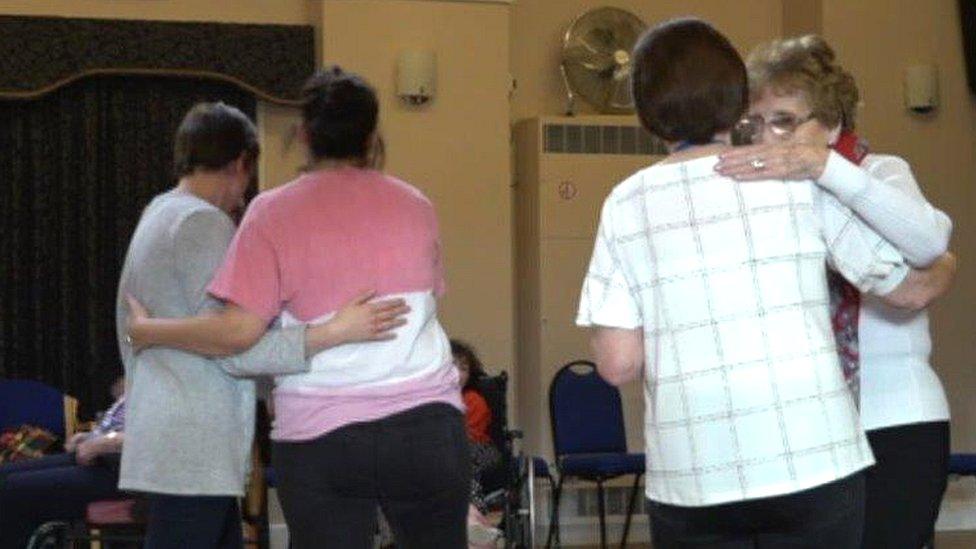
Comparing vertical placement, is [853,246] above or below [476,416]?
above

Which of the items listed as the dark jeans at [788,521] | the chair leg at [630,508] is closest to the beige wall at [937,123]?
the chair leg at [630,508]

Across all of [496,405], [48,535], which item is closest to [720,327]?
[48,535]

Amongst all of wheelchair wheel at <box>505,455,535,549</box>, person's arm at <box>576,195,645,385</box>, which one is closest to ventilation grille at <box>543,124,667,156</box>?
wheelchair wheel at <box>505,455,535,549</box>

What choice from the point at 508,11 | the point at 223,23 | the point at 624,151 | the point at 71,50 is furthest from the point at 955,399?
the point at 71,50

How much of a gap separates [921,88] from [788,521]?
622cm

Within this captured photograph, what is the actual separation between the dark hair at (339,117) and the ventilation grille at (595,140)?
4768 millimetres

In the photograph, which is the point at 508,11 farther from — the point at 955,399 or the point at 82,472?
the point at 82,472

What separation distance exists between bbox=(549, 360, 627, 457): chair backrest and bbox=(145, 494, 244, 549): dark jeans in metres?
3.87

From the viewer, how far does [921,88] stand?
310 inches

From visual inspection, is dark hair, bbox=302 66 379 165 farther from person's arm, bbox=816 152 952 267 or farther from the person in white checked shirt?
person's arm, bbox=816 152 952 267

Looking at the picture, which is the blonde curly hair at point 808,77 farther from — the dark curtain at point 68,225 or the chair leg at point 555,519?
the dark curtain at point 68,225

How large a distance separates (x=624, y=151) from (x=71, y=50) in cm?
251

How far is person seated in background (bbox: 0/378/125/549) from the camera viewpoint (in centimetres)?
392

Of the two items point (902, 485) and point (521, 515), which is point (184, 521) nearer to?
point (902, 485)
